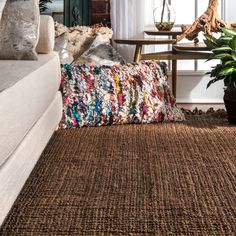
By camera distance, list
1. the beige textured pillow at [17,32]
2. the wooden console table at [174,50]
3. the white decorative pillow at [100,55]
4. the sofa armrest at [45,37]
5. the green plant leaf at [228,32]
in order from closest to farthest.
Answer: the beige textured pillow at [17,32], the sofa armrest at [45,37], the green plant leaf at [228,32], the wooden console table at [174,50], the white decorative pillow at [100,55]

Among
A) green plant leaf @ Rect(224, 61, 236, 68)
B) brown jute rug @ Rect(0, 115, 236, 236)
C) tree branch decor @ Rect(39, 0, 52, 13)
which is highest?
tree branch decor @ Rect(39, 0, 52, 13)

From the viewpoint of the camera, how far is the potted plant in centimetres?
349

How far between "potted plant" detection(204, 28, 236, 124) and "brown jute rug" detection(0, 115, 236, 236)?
1.00 ft

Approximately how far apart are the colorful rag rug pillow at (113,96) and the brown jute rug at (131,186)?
0.17 meters

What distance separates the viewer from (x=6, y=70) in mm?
2281

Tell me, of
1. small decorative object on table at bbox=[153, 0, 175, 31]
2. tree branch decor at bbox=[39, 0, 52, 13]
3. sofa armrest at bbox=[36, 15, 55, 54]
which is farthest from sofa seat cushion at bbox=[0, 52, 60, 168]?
tree branch decor at bbox=[39, 0, 52, 13]

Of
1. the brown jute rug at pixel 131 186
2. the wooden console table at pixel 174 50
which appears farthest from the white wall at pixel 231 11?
the brown jute rug at pixel 131 186

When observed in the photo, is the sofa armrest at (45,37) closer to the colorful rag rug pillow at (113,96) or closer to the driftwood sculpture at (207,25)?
the colorful rag rug pillow at (113,96)

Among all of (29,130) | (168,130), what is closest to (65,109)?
(168,130)

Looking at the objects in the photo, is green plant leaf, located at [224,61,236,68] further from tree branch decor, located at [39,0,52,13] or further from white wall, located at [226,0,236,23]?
tree branch decor, located at [39,0,52,13]

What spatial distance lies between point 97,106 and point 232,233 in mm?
1836

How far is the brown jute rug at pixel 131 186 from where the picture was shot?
184 cm

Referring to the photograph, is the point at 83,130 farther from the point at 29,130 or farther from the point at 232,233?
the point at 232,233

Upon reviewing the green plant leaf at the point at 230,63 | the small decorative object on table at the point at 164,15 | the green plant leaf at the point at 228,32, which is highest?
the small decorative object on table at the point at 164,15
